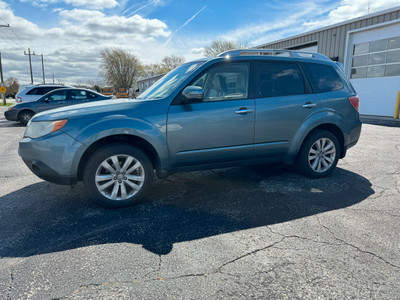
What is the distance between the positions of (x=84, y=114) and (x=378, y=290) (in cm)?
324

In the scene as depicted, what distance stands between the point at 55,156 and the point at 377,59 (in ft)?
52.8

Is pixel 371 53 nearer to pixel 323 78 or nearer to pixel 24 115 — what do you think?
pixel 323 78

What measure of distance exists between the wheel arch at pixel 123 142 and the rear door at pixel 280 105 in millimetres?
1454

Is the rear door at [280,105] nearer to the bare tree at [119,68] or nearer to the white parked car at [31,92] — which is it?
the white parked car at [31,92]

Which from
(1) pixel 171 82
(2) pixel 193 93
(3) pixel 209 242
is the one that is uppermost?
(1) pixel 171 82

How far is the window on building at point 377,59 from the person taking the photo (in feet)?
43.8

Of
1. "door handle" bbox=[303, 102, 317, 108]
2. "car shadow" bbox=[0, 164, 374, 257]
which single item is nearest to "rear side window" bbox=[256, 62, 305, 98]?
"door handle" bbox=[303, 102, 317, 108]

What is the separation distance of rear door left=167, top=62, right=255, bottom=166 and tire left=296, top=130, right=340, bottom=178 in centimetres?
103

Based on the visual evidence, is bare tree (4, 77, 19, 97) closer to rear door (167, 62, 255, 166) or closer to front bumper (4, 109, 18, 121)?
front bumper (4, 109, 18, 121)

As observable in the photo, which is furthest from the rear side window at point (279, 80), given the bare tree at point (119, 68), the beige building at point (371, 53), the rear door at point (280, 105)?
the bare tree at point (119, 68)

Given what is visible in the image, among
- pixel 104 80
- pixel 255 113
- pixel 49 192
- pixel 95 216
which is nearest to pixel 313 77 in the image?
pixel 255 113

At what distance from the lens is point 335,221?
3021 mm

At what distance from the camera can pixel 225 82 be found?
380 centimetres

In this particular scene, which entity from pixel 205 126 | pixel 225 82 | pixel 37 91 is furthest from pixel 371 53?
pixel 37 91
